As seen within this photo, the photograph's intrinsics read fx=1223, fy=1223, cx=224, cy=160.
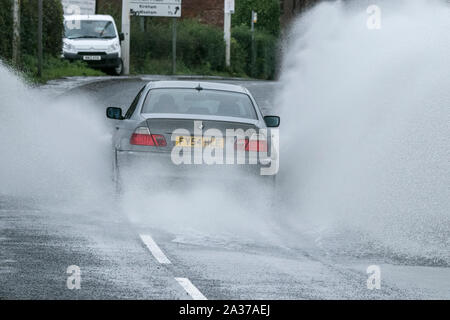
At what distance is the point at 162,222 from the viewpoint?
1308 centimetres

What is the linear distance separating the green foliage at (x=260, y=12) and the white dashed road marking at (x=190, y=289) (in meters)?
106

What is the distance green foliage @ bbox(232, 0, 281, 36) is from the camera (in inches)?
4545

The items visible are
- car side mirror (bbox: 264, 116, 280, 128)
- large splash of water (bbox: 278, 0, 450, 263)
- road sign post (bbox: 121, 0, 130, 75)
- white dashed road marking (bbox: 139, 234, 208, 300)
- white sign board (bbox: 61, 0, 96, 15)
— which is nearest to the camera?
white dashed road marking (bbox: 139, 234, 208, 300)

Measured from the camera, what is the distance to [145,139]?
13773mm

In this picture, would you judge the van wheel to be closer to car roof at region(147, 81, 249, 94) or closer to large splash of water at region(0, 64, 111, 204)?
large splash of water at region(0, 64, 111, 204)

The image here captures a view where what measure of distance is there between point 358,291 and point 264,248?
2508mm

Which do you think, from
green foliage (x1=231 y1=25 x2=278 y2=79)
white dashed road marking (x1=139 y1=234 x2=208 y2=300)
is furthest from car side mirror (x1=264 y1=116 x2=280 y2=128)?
green foliage (x1=231 y1=25 x2=278 y2=79)

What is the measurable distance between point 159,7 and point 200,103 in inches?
1451

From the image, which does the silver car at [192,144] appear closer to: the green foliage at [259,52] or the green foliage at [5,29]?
the green foliage at [5,29]

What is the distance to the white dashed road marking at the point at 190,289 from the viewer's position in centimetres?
871

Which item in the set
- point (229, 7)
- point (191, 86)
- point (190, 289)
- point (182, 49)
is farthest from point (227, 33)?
point (190, 289)

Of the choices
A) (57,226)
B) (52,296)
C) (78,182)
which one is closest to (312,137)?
(78,182)

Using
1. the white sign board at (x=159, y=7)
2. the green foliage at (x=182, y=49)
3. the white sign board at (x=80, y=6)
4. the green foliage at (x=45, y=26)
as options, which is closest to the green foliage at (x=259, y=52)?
the green foliage at (x=182, y=49)

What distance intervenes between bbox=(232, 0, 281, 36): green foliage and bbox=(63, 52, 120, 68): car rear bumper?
70.9 meters
